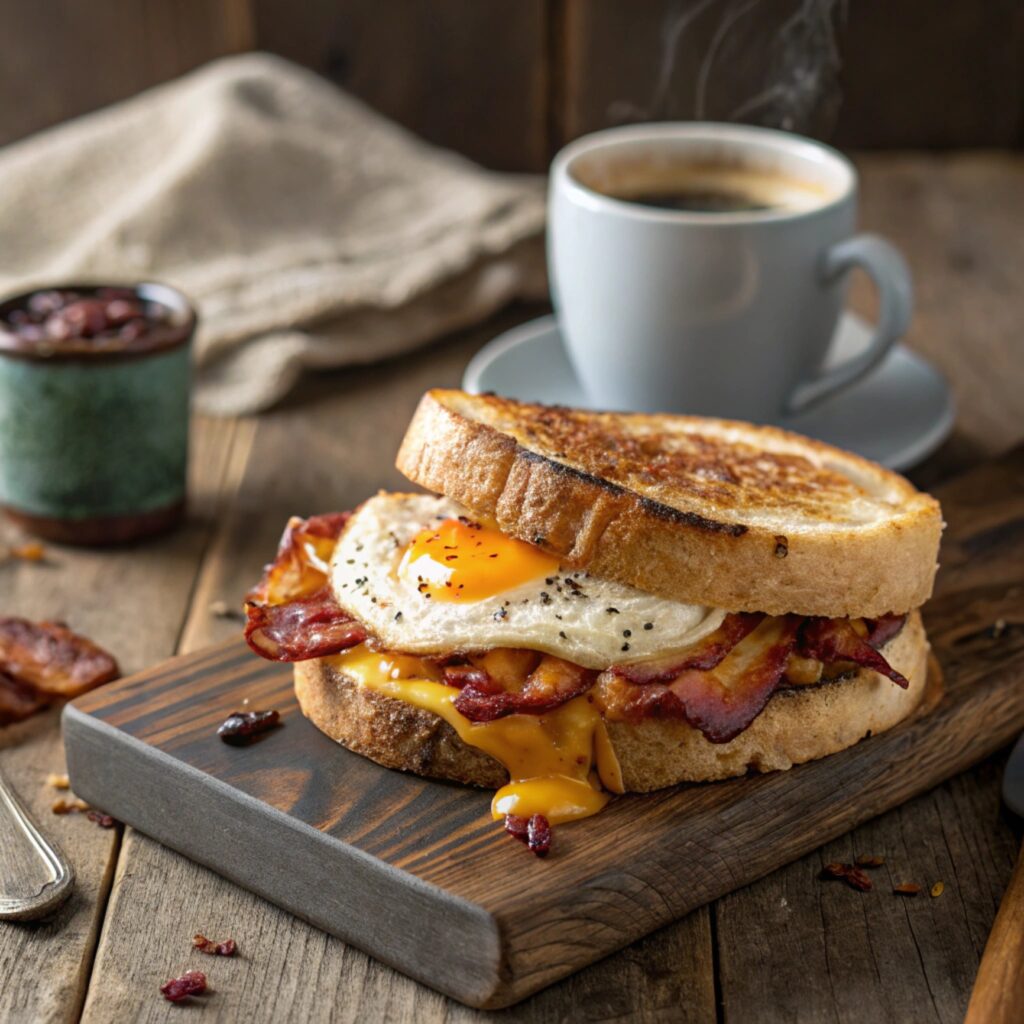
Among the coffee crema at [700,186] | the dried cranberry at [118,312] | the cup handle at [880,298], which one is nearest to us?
the dried cranberry at [118,312]

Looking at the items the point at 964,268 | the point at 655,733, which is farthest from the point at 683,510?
the point at 964,268

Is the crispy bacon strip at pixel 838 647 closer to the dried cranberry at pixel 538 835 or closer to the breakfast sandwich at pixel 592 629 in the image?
the breakfast sandwich at pixel 592 629

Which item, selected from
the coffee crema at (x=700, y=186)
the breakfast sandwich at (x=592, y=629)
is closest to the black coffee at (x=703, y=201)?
the coffee crema at (x=700, y=186)

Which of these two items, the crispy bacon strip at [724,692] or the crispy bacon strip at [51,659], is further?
the crispy bacon strip at [51,659]

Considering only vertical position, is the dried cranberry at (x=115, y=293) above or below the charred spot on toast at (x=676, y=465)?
below

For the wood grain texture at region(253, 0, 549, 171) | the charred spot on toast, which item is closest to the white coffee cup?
the charred spot on toast

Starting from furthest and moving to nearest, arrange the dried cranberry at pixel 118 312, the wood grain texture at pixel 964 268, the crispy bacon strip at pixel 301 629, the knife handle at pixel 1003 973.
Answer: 1. the wood grain texture at pixel 964 268
2. the dried cranberry at pixel 118 312
3. the crispy bacon strip at pixel 301 629
4. the knife handle at pixel 1003 973

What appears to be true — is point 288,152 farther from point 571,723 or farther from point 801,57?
point 571,723

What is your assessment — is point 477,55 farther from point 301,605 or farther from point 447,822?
point 447,822
